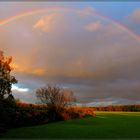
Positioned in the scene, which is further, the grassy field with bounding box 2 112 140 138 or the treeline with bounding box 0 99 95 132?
the treeline with bounding box 0 99 95 132

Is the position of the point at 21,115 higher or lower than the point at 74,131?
higher

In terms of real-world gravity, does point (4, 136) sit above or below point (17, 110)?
below

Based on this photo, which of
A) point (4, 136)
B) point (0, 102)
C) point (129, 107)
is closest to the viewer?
point (4, 136)

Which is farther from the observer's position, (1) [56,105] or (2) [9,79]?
(1) [56,105]

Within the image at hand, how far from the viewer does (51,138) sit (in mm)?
27547

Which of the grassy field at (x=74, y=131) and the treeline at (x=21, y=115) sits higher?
the treeline at (x=21, y=115)

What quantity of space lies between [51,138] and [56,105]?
2368 cm

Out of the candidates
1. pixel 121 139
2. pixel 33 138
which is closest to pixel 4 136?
pixel 33 138

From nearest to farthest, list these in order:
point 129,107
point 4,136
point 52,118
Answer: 1. point 4,136
2. point 52,118
3. point 129,107

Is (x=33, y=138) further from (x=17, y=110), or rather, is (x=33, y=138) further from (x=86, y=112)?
(x=86, y=112)

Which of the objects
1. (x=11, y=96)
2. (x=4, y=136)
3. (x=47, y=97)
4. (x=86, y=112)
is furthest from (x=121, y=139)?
(x=86, y=112)

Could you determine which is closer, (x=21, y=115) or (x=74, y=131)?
(x=74, y=131)

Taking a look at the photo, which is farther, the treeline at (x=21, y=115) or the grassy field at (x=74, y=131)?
the treeline at (x=21, y=115)

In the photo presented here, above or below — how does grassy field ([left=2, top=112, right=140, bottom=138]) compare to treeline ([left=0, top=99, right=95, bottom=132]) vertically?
below
